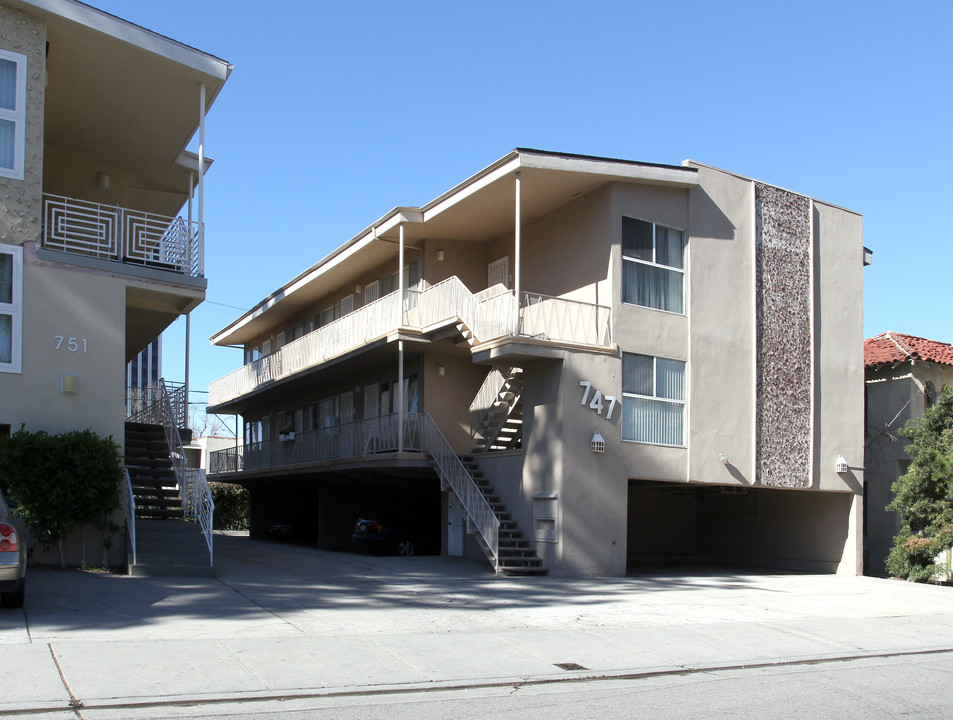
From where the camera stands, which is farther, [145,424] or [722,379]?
[722,379]

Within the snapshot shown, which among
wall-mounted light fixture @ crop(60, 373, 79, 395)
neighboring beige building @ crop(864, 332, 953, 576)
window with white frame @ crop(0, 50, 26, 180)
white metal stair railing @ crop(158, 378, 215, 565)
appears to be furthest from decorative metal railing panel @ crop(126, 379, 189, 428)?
neighboring beige building @ crop(864, 332, 953, 576)

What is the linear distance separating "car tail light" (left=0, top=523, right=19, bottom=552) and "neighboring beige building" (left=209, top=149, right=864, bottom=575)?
9629 millimetres

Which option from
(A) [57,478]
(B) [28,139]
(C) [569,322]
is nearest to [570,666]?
(A) [57,478]

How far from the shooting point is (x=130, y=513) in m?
14.7

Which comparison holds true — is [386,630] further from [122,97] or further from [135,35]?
[122,97]

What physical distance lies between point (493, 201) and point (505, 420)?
15.7ft

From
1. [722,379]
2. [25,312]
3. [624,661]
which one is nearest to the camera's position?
[624,661]

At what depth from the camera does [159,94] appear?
1723 cm

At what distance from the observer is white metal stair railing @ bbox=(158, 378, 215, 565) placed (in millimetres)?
15469

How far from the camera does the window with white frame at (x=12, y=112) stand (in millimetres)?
14695

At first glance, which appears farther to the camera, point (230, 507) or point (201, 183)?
point (230, 507)

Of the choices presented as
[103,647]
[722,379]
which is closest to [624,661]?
[103,647]

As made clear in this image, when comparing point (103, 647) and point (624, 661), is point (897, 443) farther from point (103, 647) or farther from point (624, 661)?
point (103, 647)

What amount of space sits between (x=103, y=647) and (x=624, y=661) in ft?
16.7
